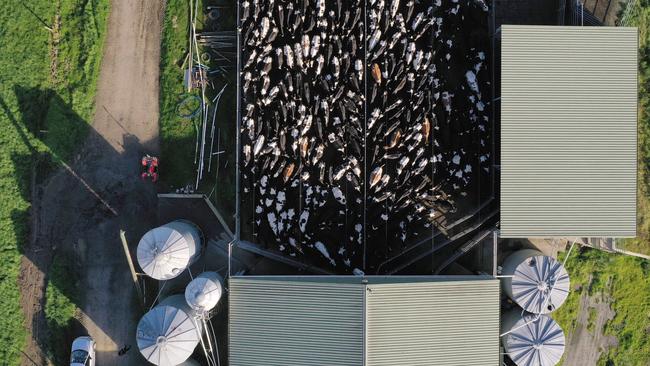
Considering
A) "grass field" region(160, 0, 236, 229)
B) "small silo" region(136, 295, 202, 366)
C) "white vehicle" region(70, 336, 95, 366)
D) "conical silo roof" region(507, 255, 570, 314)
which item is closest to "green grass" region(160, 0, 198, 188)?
"grass field" region(160, 0, 236, 229)

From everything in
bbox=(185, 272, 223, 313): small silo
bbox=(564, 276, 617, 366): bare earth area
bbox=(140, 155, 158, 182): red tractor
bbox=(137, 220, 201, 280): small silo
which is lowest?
bbox=(564, 276, 617, 366): bare earth area

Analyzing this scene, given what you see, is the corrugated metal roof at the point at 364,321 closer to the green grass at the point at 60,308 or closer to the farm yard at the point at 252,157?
the farm yard at the point at 252,157

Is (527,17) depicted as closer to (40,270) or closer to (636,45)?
(636,45)

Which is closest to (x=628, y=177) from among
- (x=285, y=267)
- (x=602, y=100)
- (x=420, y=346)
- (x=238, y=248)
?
(x=602, y=100)

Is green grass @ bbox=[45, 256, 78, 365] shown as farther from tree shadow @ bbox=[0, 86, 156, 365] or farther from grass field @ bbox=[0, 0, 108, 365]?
grass field @ bbox=[0, 0, 108, 365]

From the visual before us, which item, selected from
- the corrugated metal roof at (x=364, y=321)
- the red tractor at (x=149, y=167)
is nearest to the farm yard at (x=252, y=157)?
the red tractor at (x=149, y=167)

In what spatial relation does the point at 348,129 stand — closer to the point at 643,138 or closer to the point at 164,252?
the point at 164,252
